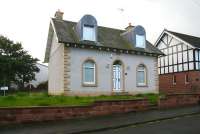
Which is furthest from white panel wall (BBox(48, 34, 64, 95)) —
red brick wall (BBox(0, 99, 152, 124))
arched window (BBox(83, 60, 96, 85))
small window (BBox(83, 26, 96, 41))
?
red brick wall (BBox(0, 99, 152, 124))

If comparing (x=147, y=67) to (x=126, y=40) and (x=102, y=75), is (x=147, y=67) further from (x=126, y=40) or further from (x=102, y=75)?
(x=102, y=75)

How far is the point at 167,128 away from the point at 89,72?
424 inches

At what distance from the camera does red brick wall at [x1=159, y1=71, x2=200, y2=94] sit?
1241 inches

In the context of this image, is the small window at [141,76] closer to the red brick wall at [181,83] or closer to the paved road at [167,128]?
the red brick wall at [181,83]

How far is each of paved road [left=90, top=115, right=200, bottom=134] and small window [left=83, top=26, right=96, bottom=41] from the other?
10.3 meters

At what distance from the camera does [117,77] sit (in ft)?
77.7

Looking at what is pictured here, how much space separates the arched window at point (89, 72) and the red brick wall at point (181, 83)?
13475mm

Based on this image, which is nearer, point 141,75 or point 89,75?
point 89,75

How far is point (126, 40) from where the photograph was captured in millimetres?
25766

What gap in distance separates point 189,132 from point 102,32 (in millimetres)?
15391

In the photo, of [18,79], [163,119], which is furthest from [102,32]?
[18,79]

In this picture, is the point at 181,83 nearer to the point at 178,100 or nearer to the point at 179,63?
the point at 179,63

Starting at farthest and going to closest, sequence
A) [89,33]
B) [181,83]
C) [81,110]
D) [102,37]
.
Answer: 1. [181,83]
2. [102,37]
3. [89,33]
4. [81,110]

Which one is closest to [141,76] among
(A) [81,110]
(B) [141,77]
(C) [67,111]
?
(B) [141,77]
